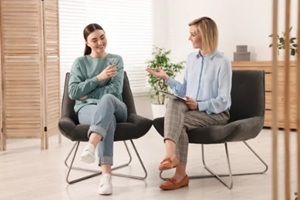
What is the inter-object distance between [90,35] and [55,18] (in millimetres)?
1673

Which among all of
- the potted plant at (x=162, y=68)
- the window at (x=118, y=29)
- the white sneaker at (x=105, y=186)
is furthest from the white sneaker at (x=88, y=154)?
the potted plant at (x=162, y=68)

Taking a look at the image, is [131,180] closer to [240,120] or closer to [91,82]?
[91,82]

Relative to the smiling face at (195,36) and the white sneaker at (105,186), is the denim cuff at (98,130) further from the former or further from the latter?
the smiling face at (195,36)

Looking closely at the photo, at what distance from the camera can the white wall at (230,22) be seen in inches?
248

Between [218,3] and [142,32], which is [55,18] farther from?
[218,3]

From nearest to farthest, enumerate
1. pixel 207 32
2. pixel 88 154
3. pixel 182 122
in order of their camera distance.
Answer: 1. pixel 88 154
2. pixel 182 122
3. pixel 207 32

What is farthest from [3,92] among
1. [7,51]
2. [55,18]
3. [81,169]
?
[81,169]

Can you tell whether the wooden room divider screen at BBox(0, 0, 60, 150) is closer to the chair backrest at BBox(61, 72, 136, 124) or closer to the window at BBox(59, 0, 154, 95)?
the window at BBox(59, 0, 154, 95)

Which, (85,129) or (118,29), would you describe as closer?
(85,129)

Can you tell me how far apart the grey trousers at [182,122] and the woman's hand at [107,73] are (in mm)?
460

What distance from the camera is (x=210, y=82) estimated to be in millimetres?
3443

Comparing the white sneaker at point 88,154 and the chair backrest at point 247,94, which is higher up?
the chair backrest at point 247,94

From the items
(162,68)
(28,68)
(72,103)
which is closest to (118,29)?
(162,68)

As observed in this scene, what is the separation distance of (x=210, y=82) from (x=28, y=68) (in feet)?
7.65
